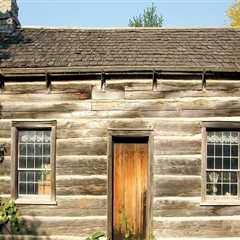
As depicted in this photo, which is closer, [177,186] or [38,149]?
[177,186]

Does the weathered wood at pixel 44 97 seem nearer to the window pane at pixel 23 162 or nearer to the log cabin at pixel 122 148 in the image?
the log cabin at pixel 122 148

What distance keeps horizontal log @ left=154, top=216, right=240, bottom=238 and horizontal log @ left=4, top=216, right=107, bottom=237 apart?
4.41 feet

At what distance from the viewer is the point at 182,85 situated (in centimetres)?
1007

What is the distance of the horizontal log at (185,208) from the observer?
389 inches

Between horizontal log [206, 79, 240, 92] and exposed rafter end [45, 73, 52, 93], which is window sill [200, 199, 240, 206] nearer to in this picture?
horizontal log [206, 79, 240, 92]

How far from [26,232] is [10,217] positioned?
506 millimetres

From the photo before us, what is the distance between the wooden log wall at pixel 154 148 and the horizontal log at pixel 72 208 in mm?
23

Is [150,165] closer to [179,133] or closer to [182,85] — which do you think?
[179,133]

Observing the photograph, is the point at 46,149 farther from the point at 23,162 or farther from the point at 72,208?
the point at 72,208

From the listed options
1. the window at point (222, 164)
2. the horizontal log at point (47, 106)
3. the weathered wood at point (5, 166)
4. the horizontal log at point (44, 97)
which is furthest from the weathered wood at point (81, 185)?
the window at point (222, 164)

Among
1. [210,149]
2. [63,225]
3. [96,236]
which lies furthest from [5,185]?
[210,149]

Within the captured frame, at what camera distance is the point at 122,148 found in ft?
33.3

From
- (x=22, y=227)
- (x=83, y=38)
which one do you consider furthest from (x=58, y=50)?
(x=22, y=227)

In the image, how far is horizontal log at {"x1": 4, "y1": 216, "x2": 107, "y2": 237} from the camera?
9953mm
